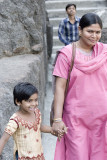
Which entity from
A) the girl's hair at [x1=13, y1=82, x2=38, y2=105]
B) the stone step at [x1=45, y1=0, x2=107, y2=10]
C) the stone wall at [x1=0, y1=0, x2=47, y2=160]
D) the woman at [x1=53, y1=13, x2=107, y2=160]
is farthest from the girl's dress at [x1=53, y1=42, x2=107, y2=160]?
the stone step at [x1=45, y1=0, x2=107, y2=10]

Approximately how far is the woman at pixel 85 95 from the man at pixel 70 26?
3.37 metres

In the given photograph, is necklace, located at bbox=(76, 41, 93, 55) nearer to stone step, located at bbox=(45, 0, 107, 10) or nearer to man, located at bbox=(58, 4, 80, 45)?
man, located at bbox=(58, 4, 80, 45)

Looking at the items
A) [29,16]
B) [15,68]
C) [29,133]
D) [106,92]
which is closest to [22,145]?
[29,133]

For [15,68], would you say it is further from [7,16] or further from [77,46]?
[77,46]

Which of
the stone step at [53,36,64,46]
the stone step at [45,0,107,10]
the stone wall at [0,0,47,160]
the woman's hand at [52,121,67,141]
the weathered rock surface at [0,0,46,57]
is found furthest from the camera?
the stone step at [45,0,107,10]

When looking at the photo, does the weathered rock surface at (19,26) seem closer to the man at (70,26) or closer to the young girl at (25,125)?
the man at (70,26)

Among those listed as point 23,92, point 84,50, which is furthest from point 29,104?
point 84,50

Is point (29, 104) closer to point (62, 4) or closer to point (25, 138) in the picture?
point (25, 138)

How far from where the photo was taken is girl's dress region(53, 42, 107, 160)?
2592 millimetres

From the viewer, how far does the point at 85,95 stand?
2.61 m

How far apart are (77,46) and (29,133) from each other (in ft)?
2.66

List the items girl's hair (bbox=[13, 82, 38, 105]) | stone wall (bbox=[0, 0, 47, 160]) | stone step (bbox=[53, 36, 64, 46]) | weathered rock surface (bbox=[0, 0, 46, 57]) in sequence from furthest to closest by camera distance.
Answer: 1. stone step (bbox=[53, 36, 64, 46])
2. weathered rock surface (bbox=[0, 0, 46, 57])
3. stone wall (bbox=[0, 0, 47, 160])
4. girl's hair (bbox=[13, 82, 38, 105])

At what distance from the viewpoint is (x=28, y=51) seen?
5.04m

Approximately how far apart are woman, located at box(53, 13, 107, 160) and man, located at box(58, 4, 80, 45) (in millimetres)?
3373
